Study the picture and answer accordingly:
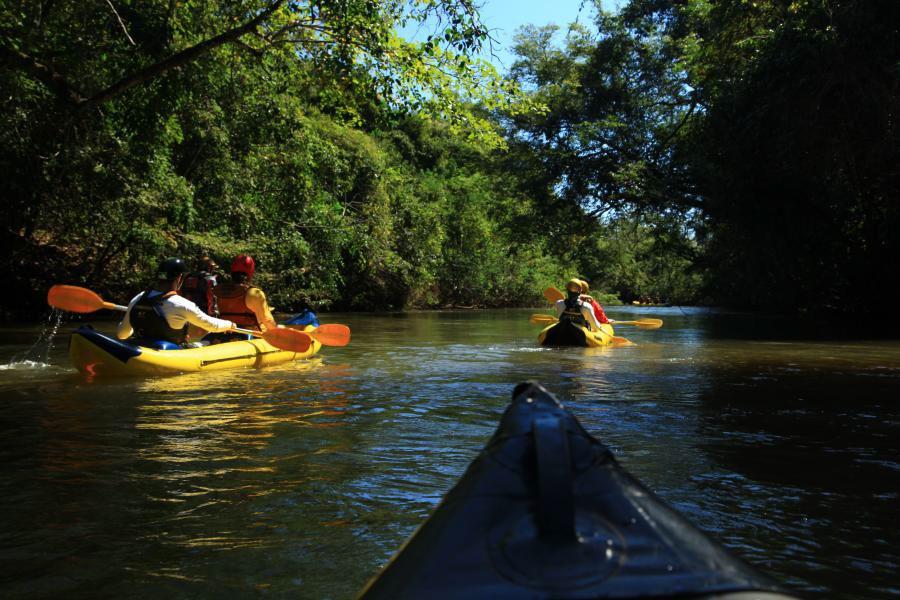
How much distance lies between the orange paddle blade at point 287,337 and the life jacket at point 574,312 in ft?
15.6

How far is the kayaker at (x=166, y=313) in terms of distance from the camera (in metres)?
7.23

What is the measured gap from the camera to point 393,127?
768 inches

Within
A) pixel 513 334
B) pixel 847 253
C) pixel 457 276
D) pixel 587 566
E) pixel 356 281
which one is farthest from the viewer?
pixel 457 276

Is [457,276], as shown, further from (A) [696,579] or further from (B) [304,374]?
(A) [696,579]

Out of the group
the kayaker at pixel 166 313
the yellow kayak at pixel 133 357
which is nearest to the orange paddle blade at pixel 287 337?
the yellow kayak at pixel 133 357

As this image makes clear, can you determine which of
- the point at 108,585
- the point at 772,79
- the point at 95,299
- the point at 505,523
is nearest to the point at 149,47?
the point at 95,299

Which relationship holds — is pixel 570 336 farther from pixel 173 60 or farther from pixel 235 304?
pixel 173 60

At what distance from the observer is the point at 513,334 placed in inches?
619

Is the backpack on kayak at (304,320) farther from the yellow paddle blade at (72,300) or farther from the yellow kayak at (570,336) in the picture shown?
the yellow kayak at (570,336)

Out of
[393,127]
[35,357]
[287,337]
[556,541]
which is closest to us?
[556,541]

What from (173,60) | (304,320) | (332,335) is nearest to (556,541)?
(173,60)

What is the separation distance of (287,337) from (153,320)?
1.57 metres

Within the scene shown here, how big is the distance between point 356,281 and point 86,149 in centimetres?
1568

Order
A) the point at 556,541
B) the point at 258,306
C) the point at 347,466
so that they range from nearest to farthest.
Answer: the point at 556,541, the point at 347,466, the point at 258,306
